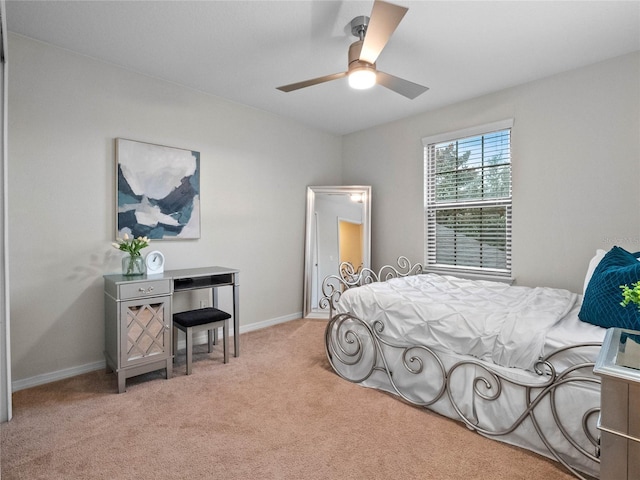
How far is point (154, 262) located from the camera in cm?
302

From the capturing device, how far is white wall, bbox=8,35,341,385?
2586mm

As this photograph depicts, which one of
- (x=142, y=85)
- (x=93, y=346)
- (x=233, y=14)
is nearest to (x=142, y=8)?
(x=233, y=14)

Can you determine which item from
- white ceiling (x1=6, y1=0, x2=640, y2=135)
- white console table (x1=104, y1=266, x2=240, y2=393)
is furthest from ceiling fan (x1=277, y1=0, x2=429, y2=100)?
white console table (x1=104, y1=266, x2=240, y2=393)

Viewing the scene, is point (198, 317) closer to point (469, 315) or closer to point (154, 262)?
point (154, 262)

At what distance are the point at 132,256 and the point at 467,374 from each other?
2.74 m

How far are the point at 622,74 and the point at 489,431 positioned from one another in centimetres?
309

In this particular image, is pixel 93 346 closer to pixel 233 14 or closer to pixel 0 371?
pixel 0 371

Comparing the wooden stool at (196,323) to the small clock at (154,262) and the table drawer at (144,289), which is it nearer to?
the table drawer at (144,289)

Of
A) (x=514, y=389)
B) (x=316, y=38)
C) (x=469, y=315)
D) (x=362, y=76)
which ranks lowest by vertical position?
(x=514, y=389)

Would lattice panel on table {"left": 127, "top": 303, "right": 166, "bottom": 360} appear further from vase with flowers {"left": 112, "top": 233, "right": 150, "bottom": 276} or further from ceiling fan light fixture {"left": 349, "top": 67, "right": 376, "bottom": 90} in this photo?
ceiling fan light fixture {"left": 349, "top": 67, "right": 376, "bottom": 90}

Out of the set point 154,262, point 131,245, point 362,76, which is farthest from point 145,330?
point 362,76

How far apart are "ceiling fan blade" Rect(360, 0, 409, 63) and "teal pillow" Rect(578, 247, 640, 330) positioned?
1.78m

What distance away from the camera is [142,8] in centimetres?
224

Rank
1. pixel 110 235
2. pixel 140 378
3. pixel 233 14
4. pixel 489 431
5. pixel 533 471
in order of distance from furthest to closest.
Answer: pixel 110 235 < pixel 140 378 < pixel 233 14 < pixel 489 431 < pixel 533 471
